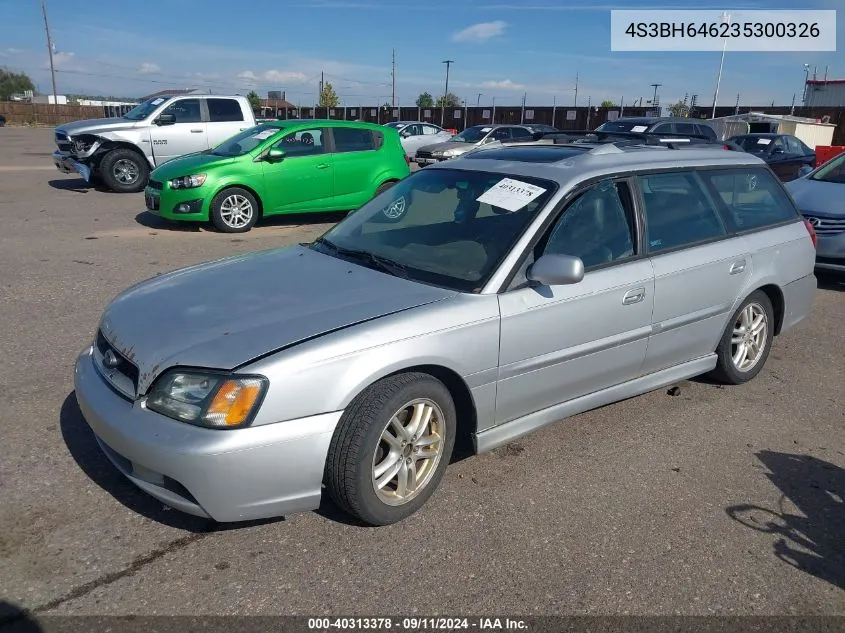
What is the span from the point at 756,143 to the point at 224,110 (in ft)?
39.8

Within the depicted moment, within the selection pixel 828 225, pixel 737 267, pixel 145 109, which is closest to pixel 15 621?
pixel 737 267

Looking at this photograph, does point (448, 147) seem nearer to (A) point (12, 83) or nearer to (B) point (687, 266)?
(B) point (687, 266)

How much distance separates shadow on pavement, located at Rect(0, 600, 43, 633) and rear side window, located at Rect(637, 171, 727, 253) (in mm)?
3460

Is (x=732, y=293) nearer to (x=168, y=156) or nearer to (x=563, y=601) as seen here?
(x=563, y=601)

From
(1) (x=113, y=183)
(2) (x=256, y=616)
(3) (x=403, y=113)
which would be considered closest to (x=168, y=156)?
(1) (x=113, y=183)

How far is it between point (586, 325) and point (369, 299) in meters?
1.19

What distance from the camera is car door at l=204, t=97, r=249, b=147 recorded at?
13.5 metres

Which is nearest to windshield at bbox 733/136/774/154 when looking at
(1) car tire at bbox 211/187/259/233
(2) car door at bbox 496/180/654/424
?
(1) car tire at bbox 211/187/259/233

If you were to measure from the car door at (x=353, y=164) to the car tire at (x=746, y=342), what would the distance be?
6.81m

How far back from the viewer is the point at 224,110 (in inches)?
539

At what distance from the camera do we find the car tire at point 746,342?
4.62 metres

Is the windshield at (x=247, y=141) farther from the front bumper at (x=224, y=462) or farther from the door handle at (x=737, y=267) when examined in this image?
the front bumper at (x=224, y=462)

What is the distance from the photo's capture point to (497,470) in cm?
358

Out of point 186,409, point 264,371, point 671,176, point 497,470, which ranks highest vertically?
point 671,176
